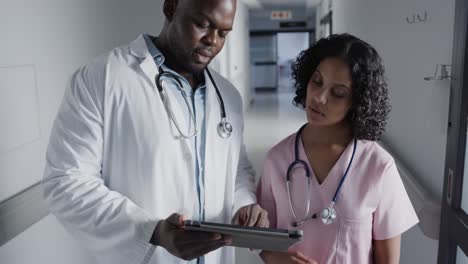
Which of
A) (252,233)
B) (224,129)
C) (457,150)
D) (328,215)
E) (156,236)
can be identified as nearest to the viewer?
(252,233)

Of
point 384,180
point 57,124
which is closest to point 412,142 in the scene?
point 384,180

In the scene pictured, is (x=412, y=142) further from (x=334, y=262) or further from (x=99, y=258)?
(x=99, y=258)

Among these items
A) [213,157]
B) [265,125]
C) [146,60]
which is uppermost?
[146,60]

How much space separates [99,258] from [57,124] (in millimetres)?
390

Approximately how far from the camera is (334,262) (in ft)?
3.49

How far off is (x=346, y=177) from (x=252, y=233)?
0.40 meters

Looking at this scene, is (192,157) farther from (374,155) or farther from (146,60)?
(374,155)

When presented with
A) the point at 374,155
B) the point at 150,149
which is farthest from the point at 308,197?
the point at 150,149

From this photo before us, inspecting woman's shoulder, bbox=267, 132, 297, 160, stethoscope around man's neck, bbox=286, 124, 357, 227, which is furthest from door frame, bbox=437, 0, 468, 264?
woman's shoulder, bbox=267, 132, 297, 160

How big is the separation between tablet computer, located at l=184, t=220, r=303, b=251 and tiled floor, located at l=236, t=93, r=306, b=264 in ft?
5.95

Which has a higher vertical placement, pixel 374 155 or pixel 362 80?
pixel 362 80

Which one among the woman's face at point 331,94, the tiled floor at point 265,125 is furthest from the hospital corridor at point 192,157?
the tiled floor at point 265,125

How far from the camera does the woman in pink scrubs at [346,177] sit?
1.05m

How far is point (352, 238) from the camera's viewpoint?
1.06 m
